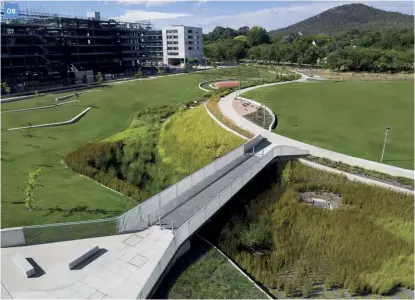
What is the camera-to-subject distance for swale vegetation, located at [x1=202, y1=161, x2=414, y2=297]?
1502 centimetres

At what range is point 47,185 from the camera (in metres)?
22.8

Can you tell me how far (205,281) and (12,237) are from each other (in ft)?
27.1

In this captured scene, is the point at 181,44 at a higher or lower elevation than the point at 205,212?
higher

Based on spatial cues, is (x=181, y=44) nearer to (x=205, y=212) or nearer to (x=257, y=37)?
(x=257, y=37)

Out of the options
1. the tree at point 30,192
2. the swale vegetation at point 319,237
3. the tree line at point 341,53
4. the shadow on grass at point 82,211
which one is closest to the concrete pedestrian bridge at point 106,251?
the swale vegetation at point 319,237

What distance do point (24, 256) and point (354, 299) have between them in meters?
13.3

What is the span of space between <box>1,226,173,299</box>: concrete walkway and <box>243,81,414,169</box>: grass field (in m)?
16.9

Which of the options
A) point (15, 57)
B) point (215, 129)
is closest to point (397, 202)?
point (215, 129)

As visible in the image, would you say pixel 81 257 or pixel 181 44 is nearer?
pixel 81 257

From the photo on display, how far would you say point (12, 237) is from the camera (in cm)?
1481

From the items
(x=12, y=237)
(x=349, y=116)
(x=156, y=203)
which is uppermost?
(x=349, y=116)

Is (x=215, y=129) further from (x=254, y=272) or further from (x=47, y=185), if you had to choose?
(x=254, y=272)

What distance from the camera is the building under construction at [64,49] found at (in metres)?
67.8

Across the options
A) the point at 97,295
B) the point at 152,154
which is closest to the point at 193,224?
the point at 97,295
